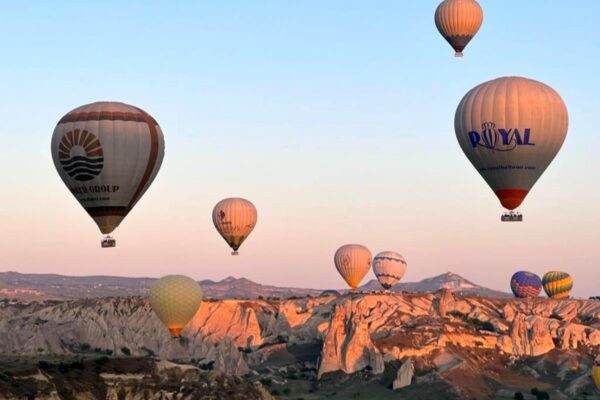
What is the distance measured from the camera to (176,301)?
419 ft

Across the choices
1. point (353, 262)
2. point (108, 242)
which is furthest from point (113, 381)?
point (353, 262)

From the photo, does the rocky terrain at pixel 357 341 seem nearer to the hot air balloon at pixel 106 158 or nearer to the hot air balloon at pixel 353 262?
the hot air balloon at pixel 353 262

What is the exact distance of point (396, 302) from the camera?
6914 inches

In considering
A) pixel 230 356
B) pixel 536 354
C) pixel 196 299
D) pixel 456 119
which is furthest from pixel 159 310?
pixel 536 354

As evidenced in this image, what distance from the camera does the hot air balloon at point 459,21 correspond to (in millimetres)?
117062

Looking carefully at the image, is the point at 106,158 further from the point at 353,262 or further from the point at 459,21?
the point at 353,262

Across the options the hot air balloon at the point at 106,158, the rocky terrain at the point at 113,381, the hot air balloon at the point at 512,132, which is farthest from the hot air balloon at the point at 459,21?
the rocky terrain at the point at 113,381

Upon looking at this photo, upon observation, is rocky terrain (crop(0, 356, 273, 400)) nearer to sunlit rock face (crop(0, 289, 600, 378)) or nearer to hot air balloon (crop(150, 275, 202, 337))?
hot air balloon (crop(150, 275, 202, 337))

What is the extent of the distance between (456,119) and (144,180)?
25.5 m

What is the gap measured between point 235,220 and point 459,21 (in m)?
48.7

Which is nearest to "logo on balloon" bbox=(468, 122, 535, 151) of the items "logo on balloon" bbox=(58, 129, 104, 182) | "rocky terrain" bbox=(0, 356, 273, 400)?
"rocky terrain" bbox=(0, 356, 273, 400)

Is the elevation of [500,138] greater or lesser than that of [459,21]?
lesser

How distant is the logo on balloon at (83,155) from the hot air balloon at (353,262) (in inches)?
3702

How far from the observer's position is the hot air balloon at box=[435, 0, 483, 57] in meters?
117
